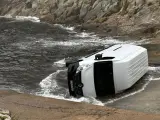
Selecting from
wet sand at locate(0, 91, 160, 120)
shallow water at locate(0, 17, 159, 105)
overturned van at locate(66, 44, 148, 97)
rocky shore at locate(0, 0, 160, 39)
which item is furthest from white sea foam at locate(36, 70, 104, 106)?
rocky shore at locate(0, 0, 160, 39)

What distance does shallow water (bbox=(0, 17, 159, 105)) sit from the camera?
728 inches

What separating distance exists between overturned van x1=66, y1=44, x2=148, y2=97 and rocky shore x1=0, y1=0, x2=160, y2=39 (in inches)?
578

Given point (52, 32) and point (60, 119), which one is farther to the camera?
point (52, 32)

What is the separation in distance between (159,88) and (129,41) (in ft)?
46.9

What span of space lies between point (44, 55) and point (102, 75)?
12.8 metres

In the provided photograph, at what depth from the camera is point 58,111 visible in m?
14.2

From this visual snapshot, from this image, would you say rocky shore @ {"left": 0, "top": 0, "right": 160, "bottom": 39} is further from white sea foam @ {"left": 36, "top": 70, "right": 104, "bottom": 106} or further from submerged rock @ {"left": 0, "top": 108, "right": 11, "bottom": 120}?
submerged rock @ {"left": 0, "top": 108, "right": 11, "bottom": 120}

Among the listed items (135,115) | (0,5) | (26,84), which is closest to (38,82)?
(26,84)

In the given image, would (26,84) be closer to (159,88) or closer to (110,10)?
(159,88)

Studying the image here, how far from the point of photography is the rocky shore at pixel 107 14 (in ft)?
114

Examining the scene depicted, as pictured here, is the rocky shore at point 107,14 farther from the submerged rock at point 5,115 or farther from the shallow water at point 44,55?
the submerged rock at point 5,115

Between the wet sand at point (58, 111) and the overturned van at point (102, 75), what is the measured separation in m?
0.99

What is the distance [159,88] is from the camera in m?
16.5

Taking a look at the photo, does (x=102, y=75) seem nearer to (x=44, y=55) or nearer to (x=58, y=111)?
(x=58, y=111)
